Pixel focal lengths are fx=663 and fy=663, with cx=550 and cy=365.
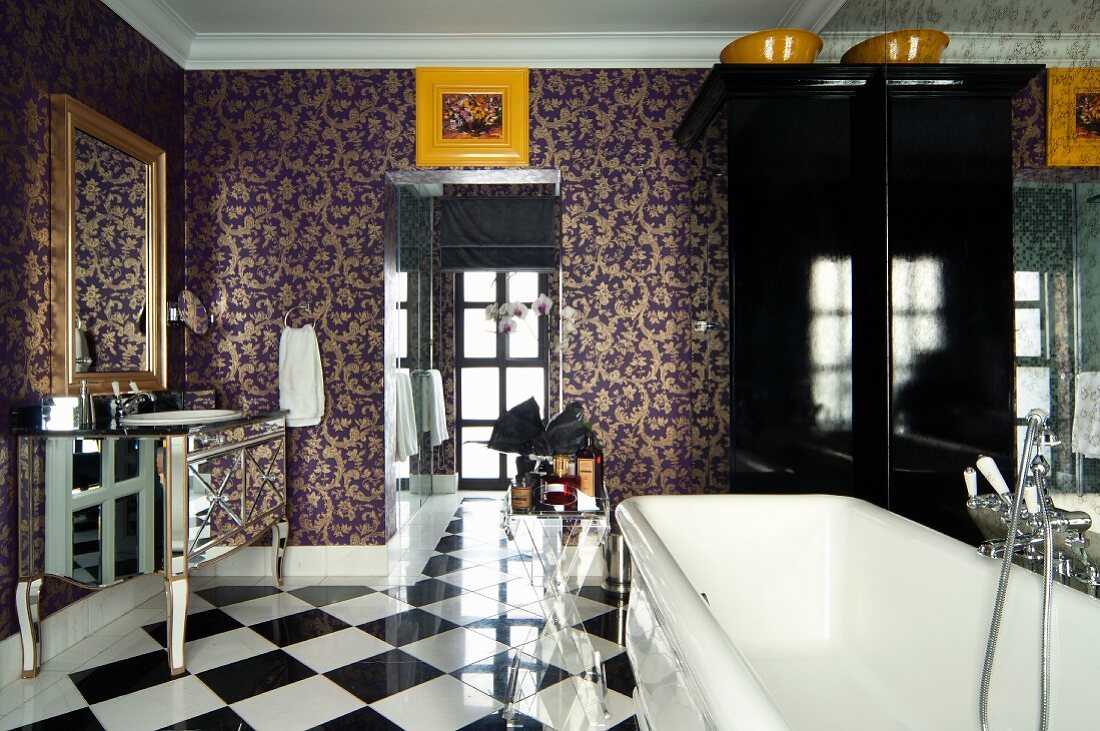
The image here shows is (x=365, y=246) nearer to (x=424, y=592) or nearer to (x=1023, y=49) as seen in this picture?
(x=424, y=592)

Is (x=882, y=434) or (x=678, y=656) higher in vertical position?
(x=882, y=434)

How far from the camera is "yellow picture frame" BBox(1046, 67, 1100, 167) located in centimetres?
135

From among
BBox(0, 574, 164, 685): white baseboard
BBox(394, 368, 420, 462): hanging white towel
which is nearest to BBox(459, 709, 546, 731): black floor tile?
BBox(0, 574, 164, 685): white baseboard

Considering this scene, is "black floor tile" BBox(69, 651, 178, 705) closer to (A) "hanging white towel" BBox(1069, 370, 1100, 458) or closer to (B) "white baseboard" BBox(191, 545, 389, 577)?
(B) "white baseboard" BBox(191, 545, 389, 577)

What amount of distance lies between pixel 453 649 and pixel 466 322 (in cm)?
349

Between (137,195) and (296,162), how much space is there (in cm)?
72

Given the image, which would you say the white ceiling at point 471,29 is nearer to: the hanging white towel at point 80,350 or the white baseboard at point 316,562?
the hanging white towel at point 80,350

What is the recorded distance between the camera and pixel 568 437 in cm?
233

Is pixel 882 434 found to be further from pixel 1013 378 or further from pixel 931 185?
pixel 931 185

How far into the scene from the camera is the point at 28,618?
87.2 inches

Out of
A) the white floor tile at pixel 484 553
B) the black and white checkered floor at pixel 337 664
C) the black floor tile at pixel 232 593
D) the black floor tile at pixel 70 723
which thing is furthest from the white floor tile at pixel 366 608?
the black floor tile at pixel 70 723

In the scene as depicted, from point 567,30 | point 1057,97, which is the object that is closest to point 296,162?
point 567,30

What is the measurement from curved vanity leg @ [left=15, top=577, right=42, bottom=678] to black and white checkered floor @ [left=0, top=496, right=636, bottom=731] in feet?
0.19

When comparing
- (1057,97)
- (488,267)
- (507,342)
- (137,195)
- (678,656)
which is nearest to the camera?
(678,656)
